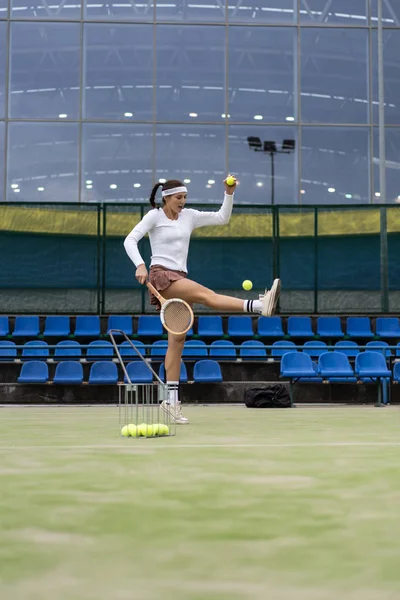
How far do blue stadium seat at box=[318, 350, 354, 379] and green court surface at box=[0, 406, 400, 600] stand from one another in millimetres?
7268

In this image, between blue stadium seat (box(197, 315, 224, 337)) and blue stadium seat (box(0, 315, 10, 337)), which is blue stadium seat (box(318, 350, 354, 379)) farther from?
blue stadium seat (box(0, 315, 10, 337))

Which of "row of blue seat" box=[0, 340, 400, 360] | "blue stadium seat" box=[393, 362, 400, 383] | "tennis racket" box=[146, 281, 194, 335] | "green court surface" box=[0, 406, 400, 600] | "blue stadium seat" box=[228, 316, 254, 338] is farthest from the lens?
"blue stadium seat" box=[228, 316, 254, 338]

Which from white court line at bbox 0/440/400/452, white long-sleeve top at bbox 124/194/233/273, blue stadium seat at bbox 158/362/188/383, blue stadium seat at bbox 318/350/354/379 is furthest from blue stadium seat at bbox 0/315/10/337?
white court line at bbox 0/440/400/452

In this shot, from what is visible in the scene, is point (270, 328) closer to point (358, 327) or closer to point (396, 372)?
point (358, 327)

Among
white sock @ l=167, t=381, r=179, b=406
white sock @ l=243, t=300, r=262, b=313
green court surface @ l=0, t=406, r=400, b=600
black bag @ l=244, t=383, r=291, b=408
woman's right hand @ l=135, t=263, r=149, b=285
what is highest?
woman's right hand @ l=135, t=263, r=149, b=285

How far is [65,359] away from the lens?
14.1 meters

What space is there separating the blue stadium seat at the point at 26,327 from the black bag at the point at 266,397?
16.6 feet

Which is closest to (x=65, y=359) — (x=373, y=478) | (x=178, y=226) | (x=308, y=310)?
(x=308, y=310)

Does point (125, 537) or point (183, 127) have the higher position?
point (183, 127)

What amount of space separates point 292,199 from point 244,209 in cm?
575

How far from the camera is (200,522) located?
2.66 meters

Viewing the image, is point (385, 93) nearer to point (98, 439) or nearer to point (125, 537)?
point (98, 439)

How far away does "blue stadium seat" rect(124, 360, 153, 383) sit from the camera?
12.9 meters

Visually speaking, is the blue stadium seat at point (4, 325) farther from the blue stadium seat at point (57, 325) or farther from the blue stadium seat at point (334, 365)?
the blue stadium seat at point (334, 365)
